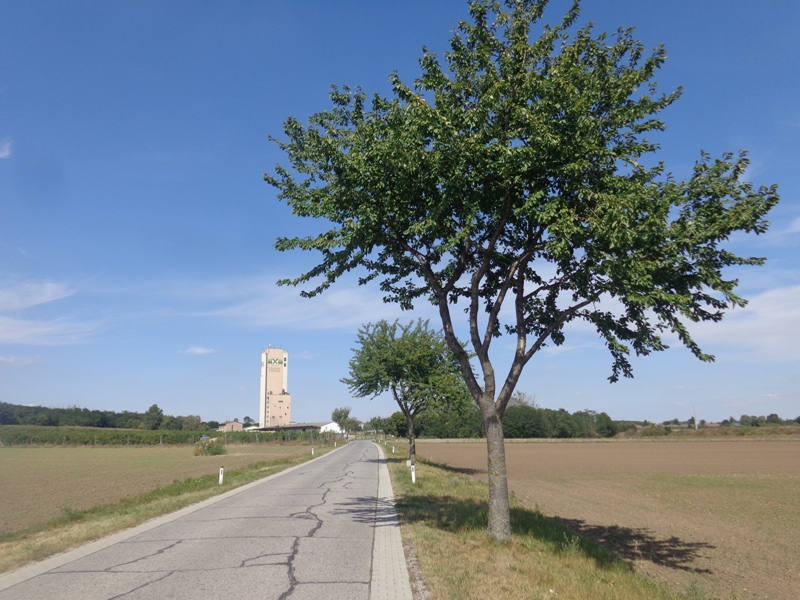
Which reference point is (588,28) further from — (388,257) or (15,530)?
(15,530)

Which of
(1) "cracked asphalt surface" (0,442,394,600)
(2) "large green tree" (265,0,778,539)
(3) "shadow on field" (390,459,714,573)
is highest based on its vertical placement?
(2) "large green tree" (265,0,778,539)

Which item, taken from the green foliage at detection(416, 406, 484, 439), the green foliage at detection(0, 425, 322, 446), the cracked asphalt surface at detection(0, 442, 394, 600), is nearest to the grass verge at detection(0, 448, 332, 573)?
the cracked asphalt surface at detection(0, 442, 394, 600)

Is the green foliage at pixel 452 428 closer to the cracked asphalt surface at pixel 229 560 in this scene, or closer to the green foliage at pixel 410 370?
the green foliage at pixel 410 370

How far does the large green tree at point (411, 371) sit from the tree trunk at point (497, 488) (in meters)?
26.5

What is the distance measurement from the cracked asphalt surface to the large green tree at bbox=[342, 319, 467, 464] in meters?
21.7

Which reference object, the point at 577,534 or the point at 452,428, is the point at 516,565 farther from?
the point at 452,428

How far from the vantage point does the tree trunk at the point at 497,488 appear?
9.45 metres

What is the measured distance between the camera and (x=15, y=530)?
13.4 metres

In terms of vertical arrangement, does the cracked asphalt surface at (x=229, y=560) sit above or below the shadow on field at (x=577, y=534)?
above

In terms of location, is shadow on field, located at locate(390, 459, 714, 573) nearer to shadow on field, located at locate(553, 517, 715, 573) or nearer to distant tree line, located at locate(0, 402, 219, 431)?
shadow on field, located at locate(553, 517, 715, 573)

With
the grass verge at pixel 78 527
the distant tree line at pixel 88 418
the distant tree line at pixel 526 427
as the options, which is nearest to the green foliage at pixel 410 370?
the grass verge at pixel 78 527

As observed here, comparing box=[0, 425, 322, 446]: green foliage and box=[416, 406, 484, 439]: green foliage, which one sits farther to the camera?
box=[416, 406, 484, 439]: green foliage

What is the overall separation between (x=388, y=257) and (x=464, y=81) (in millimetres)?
3729

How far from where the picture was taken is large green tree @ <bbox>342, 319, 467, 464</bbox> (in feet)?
120
